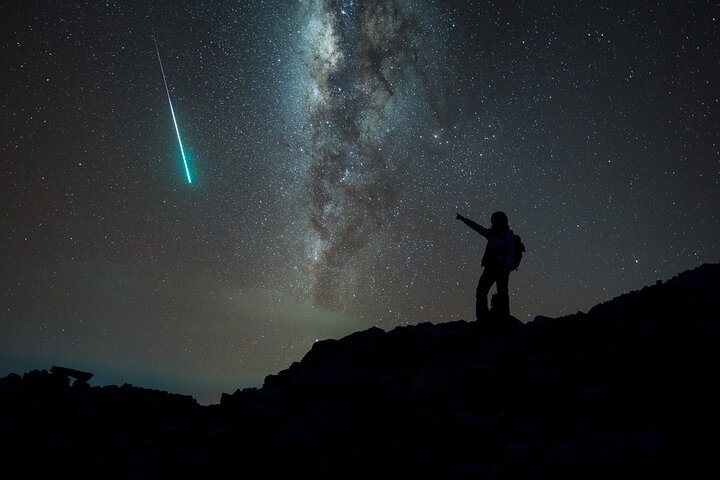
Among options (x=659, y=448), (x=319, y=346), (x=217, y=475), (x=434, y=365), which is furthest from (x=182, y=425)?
(x=659, y=448)

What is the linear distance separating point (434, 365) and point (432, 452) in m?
2.25

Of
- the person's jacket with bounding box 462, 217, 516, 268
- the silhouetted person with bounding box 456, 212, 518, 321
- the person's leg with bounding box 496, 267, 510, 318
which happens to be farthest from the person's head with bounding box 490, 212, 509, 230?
the person's leg with bounding box 496, 267, 510, 318

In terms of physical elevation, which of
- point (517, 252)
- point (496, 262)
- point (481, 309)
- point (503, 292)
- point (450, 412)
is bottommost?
point (450, 412)

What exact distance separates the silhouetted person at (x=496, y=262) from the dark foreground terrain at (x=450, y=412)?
43 centimetres

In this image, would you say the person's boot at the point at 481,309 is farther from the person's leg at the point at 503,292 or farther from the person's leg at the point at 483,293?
the person's leg at the point at 503,292

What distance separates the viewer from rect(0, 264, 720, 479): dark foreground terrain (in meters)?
4.32

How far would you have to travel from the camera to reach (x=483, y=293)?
939 centimetres

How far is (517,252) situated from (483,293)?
1.00 m

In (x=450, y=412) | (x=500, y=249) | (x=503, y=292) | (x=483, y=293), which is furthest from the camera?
(x=483, y=293)

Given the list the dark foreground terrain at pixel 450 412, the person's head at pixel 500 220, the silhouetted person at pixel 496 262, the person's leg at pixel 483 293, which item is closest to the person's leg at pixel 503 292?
the silhouetted person at pixel 496 262

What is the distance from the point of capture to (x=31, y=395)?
29.8ft

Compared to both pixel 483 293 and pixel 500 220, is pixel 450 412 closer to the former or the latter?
pixel 483 293

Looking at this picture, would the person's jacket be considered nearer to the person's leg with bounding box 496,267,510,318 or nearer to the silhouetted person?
the silhouetted person

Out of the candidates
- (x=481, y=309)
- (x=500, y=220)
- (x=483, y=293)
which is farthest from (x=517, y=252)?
(x=481, y=309)
